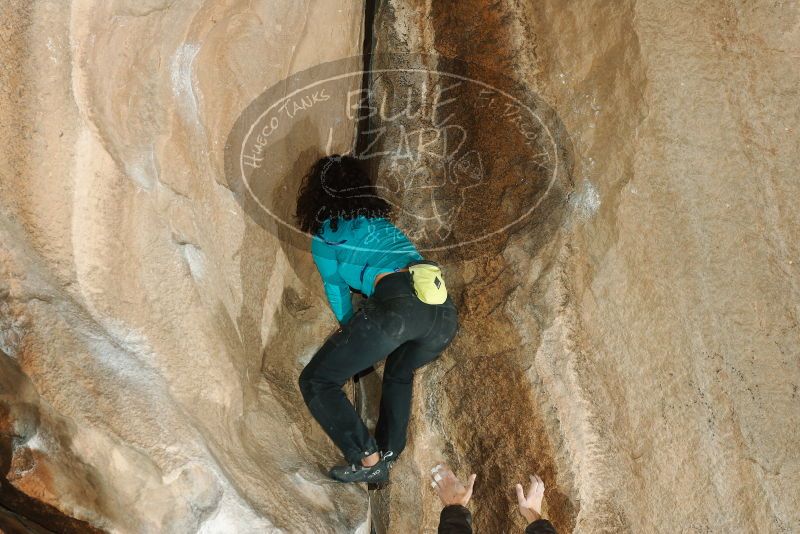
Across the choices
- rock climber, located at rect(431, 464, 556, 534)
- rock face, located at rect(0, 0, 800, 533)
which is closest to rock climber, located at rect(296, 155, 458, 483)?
rock face, located at rect(0, 0, 800, 533)

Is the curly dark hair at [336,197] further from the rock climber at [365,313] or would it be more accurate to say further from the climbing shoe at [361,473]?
the climbing shoe at [361,473]

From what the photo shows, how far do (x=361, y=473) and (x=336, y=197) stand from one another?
1005 millimetres

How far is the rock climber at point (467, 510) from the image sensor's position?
98.2 inches

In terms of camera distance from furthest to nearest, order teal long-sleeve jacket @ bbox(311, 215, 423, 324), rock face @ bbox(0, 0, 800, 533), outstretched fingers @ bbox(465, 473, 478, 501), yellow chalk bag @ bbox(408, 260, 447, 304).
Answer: outstretched fingers @ bbox(465, 473, 478, 501) < teal long-sleeve jacket @ bbox(311, 215, 423, 324) < yellow chalk bag @ bbox(408, 260, 447, 304) < rock face @ bbox(0, 0, 800, 533)

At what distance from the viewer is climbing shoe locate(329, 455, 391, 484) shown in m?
2.64

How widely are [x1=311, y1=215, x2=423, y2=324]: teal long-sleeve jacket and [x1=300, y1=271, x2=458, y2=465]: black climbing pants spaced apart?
0.07m

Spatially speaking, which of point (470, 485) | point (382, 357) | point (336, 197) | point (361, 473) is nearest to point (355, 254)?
point (336, 197)

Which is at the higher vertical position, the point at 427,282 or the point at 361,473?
the point at 427,282

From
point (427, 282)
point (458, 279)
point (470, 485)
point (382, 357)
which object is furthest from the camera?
point (458, 279)

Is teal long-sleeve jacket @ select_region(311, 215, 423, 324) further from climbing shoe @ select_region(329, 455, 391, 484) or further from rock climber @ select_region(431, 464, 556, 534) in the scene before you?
rock climber @ select_region(431, 464, 556, 534)

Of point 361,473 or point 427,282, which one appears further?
point 361,473

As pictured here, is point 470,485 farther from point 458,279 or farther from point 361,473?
point 458,279

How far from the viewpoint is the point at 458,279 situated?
294cm

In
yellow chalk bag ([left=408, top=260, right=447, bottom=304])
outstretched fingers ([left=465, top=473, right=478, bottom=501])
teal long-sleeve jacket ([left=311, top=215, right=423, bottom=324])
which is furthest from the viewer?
outstretched fingers ([left=465, top=473, right=478, bottom=501])
